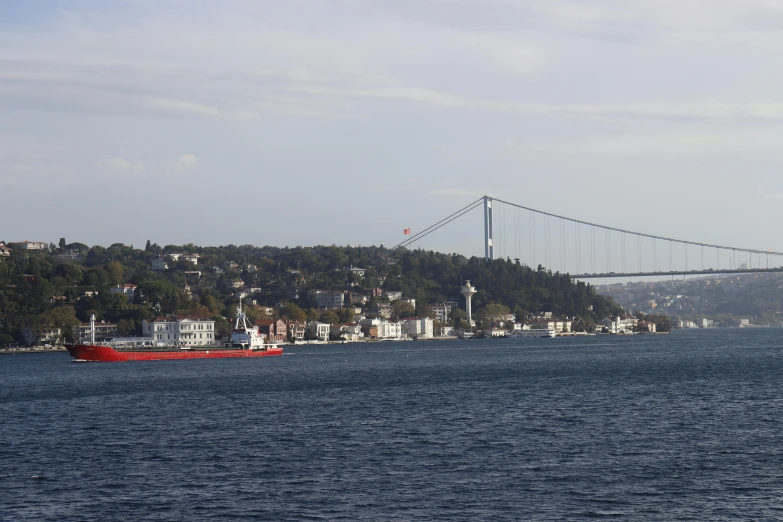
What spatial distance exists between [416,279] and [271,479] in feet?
487

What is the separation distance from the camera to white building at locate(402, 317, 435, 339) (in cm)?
13662

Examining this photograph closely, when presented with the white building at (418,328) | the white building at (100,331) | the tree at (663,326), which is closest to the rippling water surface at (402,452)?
the white building at (100,331)

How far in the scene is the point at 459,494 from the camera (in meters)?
16.8

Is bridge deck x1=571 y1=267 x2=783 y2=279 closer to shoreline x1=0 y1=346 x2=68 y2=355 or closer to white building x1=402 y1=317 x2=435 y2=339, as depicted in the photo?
white building x1=402 y1=317 x2=435 y2=339

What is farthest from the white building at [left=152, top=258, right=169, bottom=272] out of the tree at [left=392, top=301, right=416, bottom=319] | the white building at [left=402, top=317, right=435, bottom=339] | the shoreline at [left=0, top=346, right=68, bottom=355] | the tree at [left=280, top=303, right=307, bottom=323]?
the shoreline at [left=0, top=346, right=68, bottom=355]

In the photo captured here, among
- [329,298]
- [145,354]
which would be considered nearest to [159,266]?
[329,298]

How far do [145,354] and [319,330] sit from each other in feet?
159

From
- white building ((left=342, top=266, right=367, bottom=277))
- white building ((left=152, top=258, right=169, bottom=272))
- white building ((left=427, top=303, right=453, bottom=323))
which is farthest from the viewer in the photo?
white building ((left=342, top=266, right=367, bottom=277))

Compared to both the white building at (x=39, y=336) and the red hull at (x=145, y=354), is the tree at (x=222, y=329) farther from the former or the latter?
the red hull at (x=145, y=354)

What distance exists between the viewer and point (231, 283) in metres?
156

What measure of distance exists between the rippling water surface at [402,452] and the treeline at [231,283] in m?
68.5

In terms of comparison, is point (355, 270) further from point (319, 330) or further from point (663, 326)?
point (663, 326)

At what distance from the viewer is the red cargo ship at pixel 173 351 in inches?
2665

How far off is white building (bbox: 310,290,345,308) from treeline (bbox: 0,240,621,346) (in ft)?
7.18
